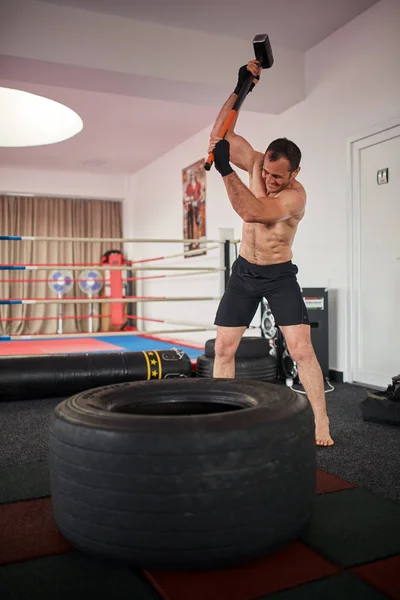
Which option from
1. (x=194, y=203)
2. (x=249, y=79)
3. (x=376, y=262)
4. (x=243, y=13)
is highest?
(x=243, y=13)

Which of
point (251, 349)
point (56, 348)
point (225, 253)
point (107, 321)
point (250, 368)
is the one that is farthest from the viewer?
point (107, 321)

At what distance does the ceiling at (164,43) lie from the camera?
3.66 metres

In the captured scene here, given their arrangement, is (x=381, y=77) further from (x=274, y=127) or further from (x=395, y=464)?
(x=395, y=464)

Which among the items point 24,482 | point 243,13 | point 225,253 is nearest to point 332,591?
point 24,482

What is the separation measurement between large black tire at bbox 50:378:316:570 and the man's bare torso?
1.17 m

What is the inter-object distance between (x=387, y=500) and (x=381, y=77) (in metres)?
3.11

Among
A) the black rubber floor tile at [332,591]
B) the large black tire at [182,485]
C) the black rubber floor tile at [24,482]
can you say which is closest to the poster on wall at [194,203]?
the black rubber floor tile at [24,482]

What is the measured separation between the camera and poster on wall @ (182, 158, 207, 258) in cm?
655

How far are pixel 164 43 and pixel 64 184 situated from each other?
15.9 ft

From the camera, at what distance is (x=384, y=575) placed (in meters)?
1.15

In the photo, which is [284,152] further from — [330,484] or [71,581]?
[71,581]

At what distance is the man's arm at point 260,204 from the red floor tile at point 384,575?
1237mm

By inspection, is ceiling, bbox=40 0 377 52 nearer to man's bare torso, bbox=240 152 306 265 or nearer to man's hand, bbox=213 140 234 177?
man's bare torso, bbox=240 152 306 265

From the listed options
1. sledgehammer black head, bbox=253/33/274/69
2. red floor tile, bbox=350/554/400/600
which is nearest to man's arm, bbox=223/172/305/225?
sledgehammer black head, bbox=253/33/274/69
